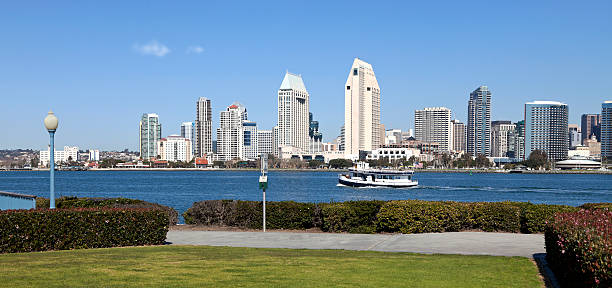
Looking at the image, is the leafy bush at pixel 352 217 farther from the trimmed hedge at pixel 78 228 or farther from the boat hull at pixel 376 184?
the boat hull at pixel 376 184

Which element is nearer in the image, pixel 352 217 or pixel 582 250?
pixel 582 250

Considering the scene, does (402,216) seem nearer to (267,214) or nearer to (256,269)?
(267,214)

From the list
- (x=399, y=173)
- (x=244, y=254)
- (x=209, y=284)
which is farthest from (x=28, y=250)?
(x=399, y=173)

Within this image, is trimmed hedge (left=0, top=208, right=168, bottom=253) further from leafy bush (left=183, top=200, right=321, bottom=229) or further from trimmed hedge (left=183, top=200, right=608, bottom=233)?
trimmed hedge (left=183, top=200, right=608, bottom=233)

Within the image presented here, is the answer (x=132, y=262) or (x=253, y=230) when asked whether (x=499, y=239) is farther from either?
(x=132, y=262)

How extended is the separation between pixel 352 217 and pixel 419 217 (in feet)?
8.57

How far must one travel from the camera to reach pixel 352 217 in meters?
26.8

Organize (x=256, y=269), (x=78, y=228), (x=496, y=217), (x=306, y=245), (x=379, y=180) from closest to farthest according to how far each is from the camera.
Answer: (x=256, y=269) → (x=78, y=228) → (x=306, y=245) → (x=496, y=217) → (x=379, y=180)

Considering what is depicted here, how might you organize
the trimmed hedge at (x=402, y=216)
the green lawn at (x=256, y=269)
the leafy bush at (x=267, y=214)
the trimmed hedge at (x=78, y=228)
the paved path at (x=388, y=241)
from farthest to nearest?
the leafy bush at (x=267, y=214), the trimmed hedge at (x=402, y=216), the paved path at (x=388, y=241), the trimmed hedge at (x=78, y=228), the green lawn at (x=256, y=269)

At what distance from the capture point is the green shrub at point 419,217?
1023 inches

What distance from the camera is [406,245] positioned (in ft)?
70.4

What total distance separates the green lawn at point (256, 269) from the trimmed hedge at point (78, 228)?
0.79 metres

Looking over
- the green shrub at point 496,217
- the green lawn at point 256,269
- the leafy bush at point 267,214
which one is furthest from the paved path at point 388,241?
the green lawn at point 256,269

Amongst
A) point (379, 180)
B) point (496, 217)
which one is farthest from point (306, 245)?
point (379, 180)
